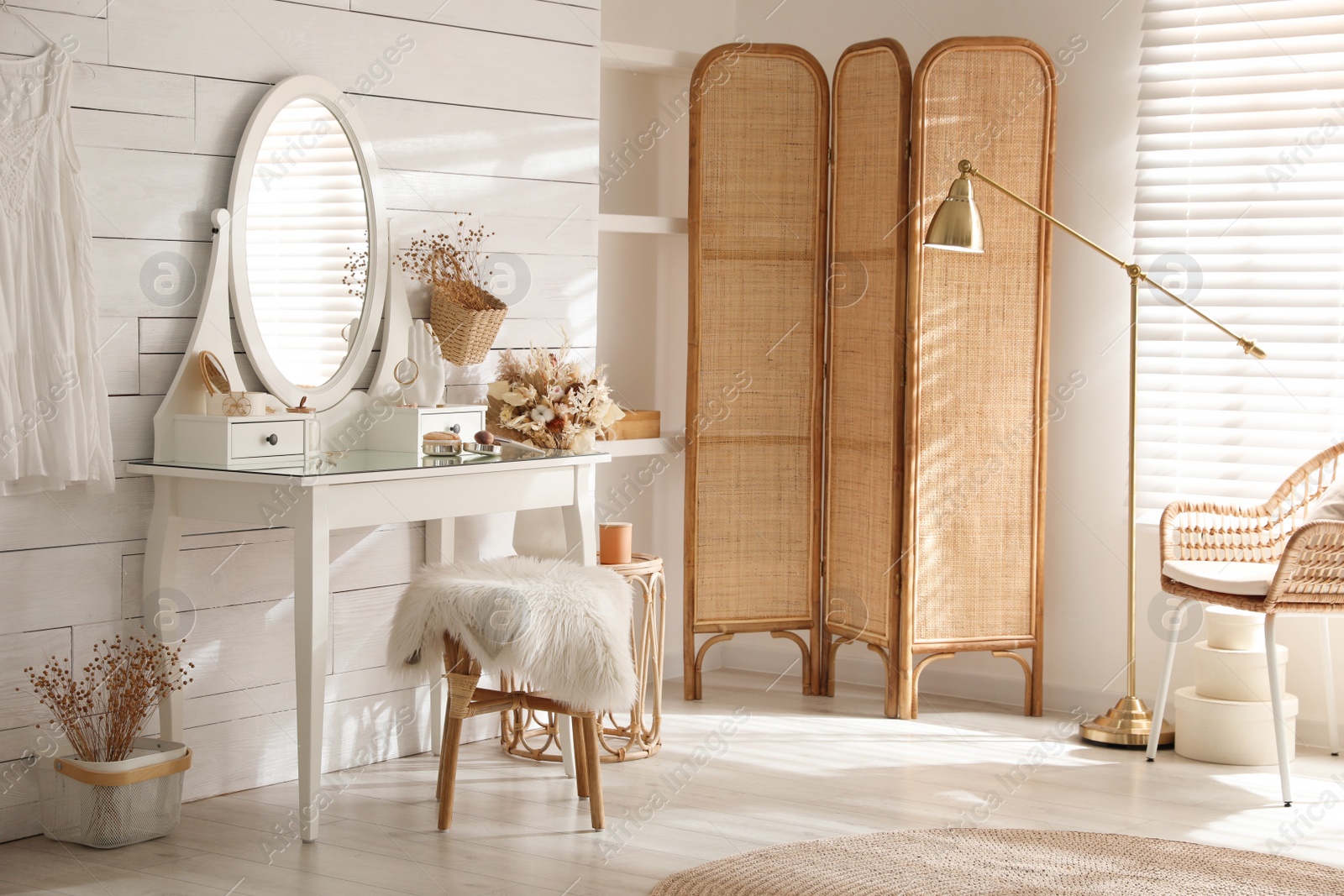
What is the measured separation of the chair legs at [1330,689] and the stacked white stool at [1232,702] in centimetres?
11

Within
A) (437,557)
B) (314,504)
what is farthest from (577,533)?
(314,504)

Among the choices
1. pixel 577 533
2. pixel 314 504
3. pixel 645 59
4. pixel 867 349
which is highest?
pixel 645 59

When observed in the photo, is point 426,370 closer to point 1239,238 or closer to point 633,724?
point 633,724

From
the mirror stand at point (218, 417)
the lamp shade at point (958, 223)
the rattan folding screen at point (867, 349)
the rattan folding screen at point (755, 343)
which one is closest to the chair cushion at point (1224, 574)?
the rattan folding screen at point (867, 349)

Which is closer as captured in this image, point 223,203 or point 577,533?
point 223,203

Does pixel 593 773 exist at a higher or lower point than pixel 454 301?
lower

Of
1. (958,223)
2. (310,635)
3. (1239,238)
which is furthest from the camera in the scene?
(1239,238)

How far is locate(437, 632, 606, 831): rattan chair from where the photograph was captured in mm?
3137

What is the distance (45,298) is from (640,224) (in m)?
1.92

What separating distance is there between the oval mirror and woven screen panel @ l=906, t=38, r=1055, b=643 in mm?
1590

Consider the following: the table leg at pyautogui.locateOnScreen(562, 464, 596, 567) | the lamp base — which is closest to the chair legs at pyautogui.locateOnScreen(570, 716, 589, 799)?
the table leg at pyautogui.locateOnScreen(562, 464, 596, 567)

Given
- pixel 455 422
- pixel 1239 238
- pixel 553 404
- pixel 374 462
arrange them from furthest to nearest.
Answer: pixel 1239 238, pixel 553 404, pixel 455 422, pixel 374 462

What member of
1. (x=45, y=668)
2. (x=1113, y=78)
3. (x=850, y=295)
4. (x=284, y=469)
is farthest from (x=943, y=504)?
(x=45, y=668)

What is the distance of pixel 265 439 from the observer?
A: 3197 millimetres
